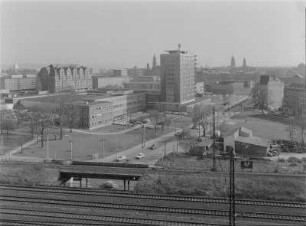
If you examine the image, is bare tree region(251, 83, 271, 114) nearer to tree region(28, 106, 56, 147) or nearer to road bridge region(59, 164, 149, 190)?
tree region(28, 106, 56, 147)

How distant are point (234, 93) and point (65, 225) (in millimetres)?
36123

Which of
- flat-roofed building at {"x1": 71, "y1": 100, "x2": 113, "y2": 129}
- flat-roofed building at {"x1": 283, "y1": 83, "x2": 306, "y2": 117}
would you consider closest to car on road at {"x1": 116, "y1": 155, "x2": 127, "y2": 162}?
flat-roofed building at {"x1": 71, "y1": 100, "x2": 113, "y2": 129}

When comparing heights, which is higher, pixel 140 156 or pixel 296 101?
pixel 296 101

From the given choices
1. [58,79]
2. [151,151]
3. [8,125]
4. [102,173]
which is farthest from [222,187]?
[58,79]

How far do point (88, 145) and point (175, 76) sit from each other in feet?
42.9

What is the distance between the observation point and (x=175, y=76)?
26641 millimetres

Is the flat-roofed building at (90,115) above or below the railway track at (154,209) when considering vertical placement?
above

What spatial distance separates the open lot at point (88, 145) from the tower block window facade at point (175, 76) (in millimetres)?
9041

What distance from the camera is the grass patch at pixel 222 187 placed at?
772cm

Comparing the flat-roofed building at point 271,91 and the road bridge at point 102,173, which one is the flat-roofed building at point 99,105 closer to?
the flat-roofed building at point 271,91

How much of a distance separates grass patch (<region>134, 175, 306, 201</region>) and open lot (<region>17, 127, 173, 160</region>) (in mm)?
4649

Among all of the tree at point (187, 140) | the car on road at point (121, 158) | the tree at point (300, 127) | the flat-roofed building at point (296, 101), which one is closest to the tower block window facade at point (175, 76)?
the flat-roofed building at point (296, 101)

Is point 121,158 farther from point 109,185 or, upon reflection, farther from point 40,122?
point 40,122

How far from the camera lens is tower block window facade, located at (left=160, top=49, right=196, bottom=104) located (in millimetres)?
26391
